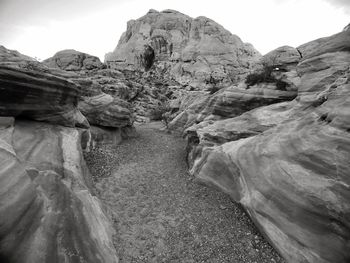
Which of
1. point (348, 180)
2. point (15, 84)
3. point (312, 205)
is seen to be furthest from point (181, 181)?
point (15, 84)

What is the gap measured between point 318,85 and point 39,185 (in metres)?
13.0

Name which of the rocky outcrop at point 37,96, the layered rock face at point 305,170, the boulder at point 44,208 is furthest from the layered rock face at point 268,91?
the boulder at point 44,208

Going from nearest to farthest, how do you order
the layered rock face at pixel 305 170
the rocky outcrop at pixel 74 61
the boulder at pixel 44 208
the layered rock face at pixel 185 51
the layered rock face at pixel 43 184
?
the boulder at pixel 44 208, the layered rock face at pixel 43 184, the layered rock face at pixel 305 170, the rocky outcrop at pixel 74 61, the layered rock face at pixel 185 51

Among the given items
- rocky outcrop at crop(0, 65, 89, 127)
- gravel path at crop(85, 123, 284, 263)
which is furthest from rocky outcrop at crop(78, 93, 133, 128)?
gravel path at crop(85, 123, 284, 263)

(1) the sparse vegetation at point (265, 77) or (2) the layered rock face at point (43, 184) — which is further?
(1) the sparse vegetation at point (265, 77)

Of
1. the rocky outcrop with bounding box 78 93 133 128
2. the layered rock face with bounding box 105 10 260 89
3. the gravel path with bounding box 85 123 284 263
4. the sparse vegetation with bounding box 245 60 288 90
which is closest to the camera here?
the gravel path with bounding box 85 123 284 263

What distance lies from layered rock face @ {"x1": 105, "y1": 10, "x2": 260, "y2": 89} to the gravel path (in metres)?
49.8

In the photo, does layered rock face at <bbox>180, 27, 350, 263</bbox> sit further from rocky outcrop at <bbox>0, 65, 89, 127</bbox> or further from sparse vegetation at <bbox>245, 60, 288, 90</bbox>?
rocky outcrop at <bbox>0, 65, 89, 127</bbox>

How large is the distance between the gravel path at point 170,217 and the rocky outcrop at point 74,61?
165 feet

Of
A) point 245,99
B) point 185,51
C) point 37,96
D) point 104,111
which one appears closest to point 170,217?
point 37,96

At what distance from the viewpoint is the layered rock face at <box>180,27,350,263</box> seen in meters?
5.93

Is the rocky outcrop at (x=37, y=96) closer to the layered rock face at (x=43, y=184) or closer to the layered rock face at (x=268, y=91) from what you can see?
the layered rock face at (x=43, y=184)

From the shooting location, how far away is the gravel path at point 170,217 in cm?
721

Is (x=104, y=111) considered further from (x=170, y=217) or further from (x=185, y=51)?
(x=185, y=51)
